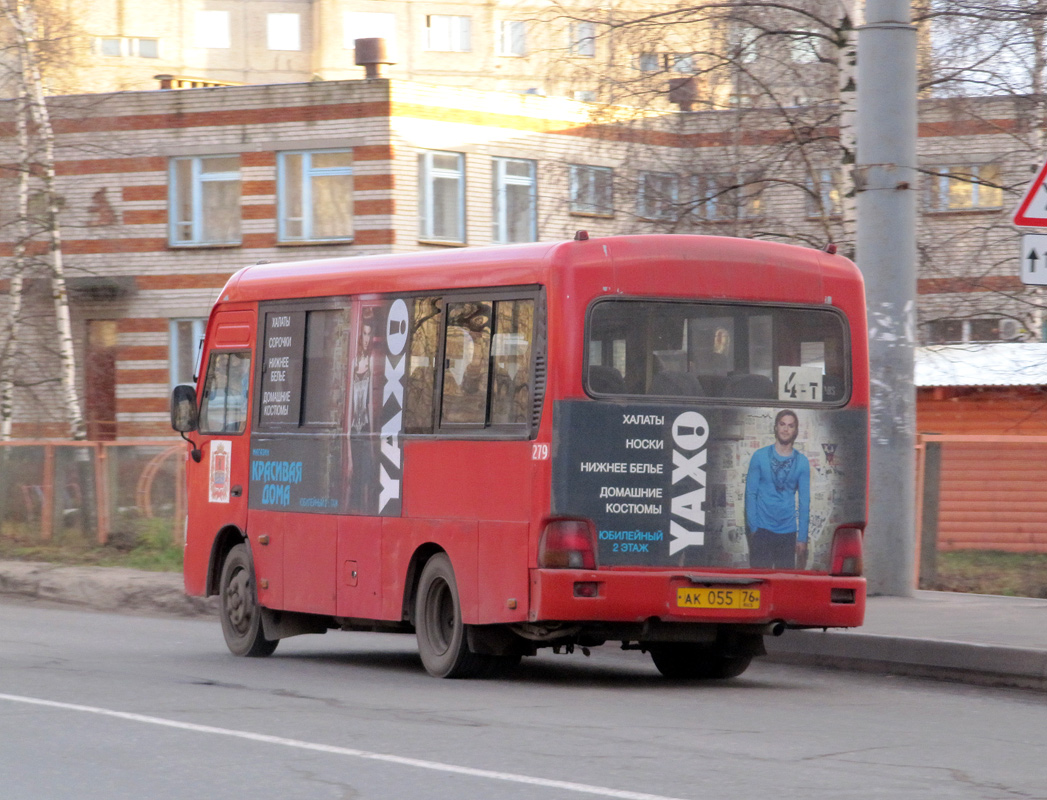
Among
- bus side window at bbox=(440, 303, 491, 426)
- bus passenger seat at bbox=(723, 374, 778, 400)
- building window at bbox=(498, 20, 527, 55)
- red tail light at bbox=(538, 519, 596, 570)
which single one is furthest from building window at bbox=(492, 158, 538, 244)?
building window at bbox=(498, 20, 527, 55)

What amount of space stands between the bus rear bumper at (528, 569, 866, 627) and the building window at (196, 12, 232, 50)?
2402 inches

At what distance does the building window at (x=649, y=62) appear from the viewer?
19.5 m

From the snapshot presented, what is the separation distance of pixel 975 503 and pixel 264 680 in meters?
10.1

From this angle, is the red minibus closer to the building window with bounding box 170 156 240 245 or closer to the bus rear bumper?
the bus rear bumper

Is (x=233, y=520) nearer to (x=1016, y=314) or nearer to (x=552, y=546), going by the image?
(x=552, y=546)

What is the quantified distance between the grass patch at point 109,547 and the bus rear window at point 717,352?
12.6m

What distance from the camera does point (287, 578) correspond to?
13305mm

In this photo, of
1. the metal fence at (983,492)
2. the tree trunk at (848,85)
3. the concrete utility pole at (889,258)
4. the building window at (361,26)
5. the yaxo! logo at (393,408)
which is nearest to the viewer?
the yaxo! logo at (393,408)

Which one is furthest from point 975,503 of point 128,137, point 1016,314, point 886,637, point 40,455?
point 128,137

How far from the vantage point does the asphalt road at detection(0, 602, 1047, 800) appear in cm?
747

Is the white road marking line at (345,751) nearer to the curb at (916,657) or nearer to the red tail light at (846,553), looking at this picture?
the red tail light at (846,553)

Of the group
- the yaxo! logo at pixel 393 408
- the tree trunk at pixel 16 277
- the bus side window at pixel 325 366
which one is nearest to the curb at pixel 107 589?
the bus side window at pixel 325 366

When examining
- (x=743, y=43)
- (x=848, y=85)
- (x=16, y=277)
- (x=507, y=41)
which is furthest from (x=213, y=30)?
(x=848, y=85)

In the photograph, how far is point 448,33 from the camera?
6994 centimetres
